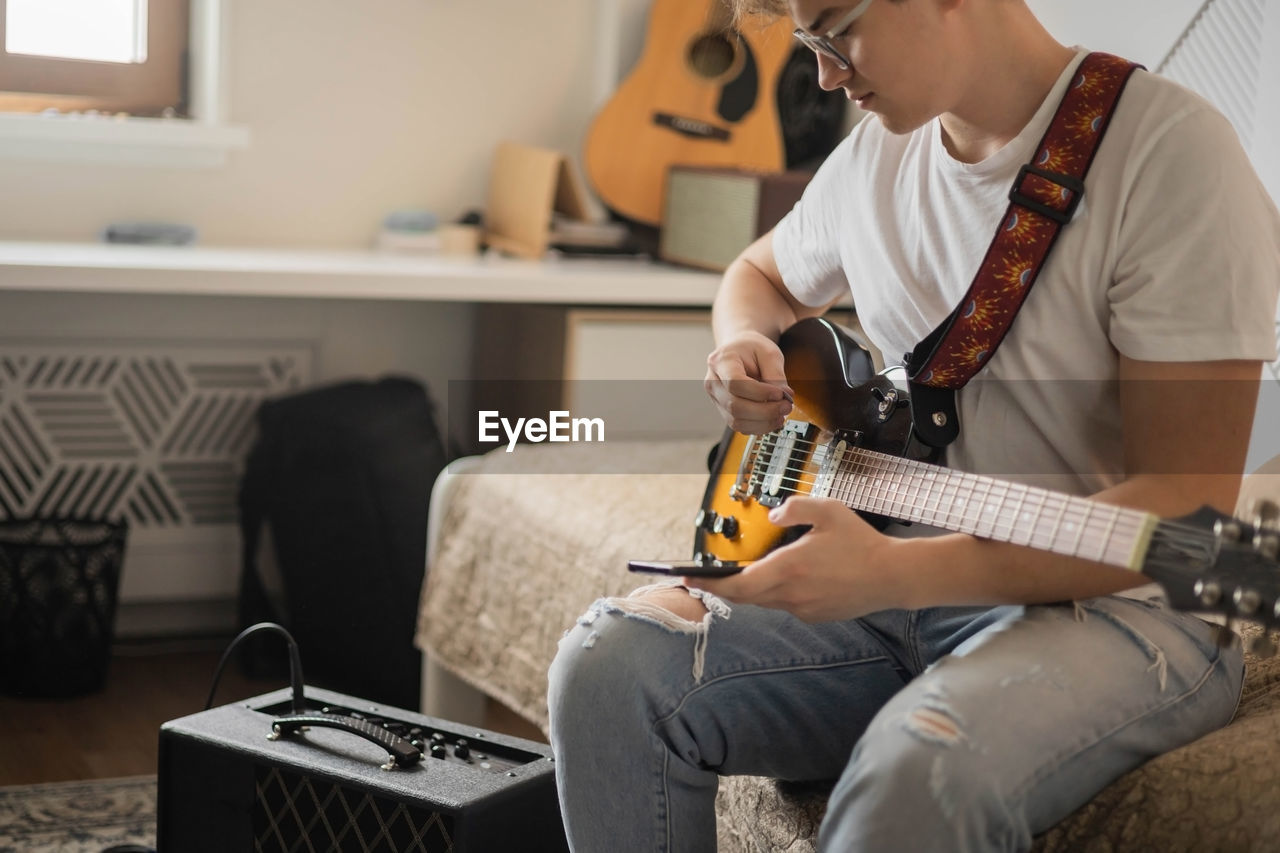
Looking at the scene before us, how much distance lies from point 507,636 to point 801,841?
702 mm

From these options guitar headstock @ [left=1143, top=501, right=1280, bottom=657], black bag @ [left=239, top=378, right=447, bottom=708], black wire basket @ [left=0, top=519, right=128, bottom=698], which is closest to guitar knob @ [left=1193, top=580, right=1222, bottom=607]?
guitar headstock @ [left=1143, top=501, right=1280, bottom=657]

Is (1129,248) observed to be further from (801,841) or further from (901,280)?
(801,841)

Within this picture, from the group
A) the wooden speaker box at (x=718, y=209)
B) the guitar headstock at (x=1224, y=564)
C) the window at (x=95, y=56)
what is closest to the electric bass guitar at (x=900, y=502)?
the guitar headstock at (x=1224, y=564)

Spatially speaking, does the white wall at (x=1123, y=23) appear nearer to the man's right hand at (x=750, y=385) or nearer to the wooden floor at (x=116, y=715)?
the man's right hand at (x=750, y=385)

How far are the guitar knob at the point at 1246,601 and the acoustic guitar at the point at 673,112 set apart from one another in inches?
74.6

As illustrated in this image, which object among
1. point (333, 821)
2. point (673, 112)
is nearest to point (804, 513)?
point (333, 821)

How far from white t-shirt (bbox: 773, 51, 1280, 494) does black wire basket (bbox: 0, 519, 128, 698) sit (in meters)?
1.49

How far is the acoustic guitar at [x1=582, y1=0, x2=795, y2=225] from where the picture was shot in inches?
99.7

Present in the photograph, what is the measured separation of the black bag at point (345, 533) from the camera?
7.22 feet

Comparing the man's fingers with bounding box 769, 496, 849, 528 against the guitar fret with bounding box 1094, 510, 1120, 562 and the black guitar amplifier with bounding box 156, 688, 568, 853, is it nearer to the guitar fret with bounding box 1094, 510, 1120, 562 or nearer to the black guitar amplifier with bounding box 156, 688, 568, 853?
the guitar fret with bounding box 1094, 510, 1120, 562

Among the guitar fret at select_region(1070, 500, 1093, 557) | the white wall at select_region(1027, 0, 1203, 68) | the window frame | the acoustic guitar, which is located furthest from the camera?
the acoustic guitar

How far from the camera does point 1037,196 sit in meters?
0.97

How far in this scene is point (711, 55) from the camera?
2.55 m

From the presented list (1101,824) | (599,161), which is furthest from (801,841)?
(599,161)
